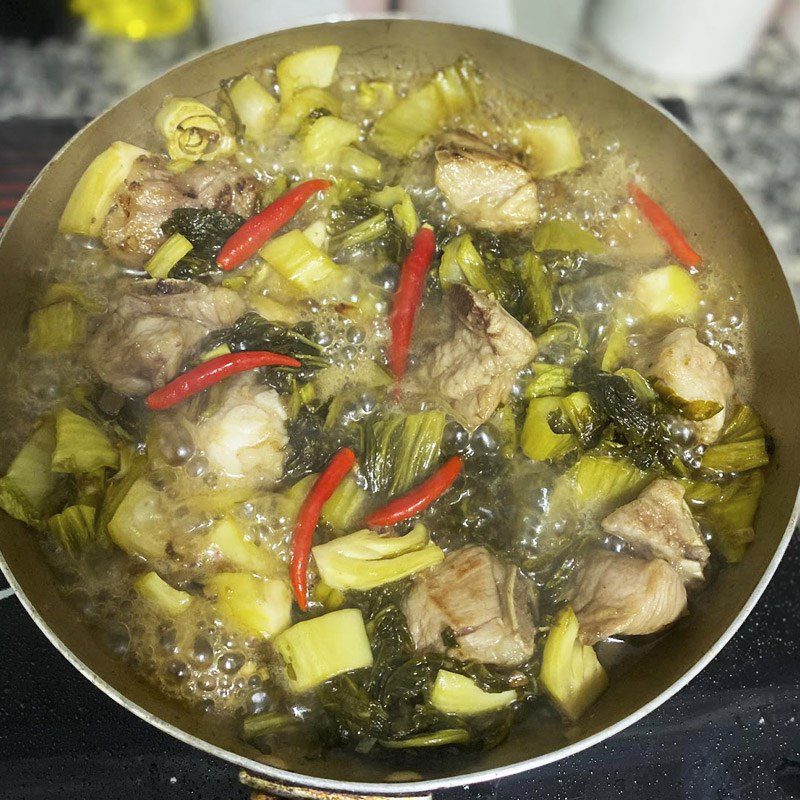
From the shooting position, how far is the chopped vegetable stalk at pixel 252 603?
2.00 metres

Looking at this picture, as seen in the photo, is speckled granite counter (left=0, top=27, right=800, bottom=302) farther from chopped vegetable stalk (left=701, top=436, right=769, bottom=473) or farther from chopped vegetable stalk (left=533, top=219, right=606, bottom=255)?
chopped vegetable stalk (left=701, top=436, right=769, bottom=473)

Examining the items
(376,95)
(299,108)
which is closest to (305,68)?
(299,108)

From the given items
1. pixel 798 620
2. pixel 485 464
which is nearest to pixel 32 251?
pixel 485 464

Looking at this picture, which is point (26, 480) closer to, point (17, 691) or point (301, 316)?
point (17, 691)

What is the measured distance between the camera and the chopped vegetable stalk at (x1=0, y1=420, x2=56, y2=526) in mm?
2014

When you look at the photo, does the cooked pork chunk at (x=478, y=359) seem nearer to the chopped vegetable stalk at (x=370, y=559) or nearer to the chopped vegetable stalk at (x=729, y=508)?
the chopped vegetable stalk at (x=370, y=559)

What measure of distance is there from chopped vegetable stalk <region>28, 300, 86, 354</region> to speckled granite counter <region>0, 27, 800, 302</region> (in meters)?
1.64

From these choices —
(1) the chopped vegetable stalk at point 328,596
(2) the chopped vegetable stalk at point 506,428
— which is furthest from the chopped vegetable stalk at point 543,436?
(1) the chopped vegetable stalk at point 328,596

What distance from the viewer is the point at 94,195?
2.38 m

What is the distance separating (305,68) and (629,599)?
199cm

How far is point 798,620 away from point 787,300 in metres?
1.01

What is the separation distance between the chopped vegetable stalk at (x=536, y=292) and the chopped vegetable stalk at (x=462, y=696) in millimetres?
1071

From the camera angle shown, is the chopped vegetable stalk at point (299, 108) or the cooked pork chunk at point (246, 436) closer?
the cooked pork chunk at point (246, 436)

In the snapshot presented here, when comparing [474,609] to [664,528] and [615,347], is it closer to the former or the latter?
[664,528]
